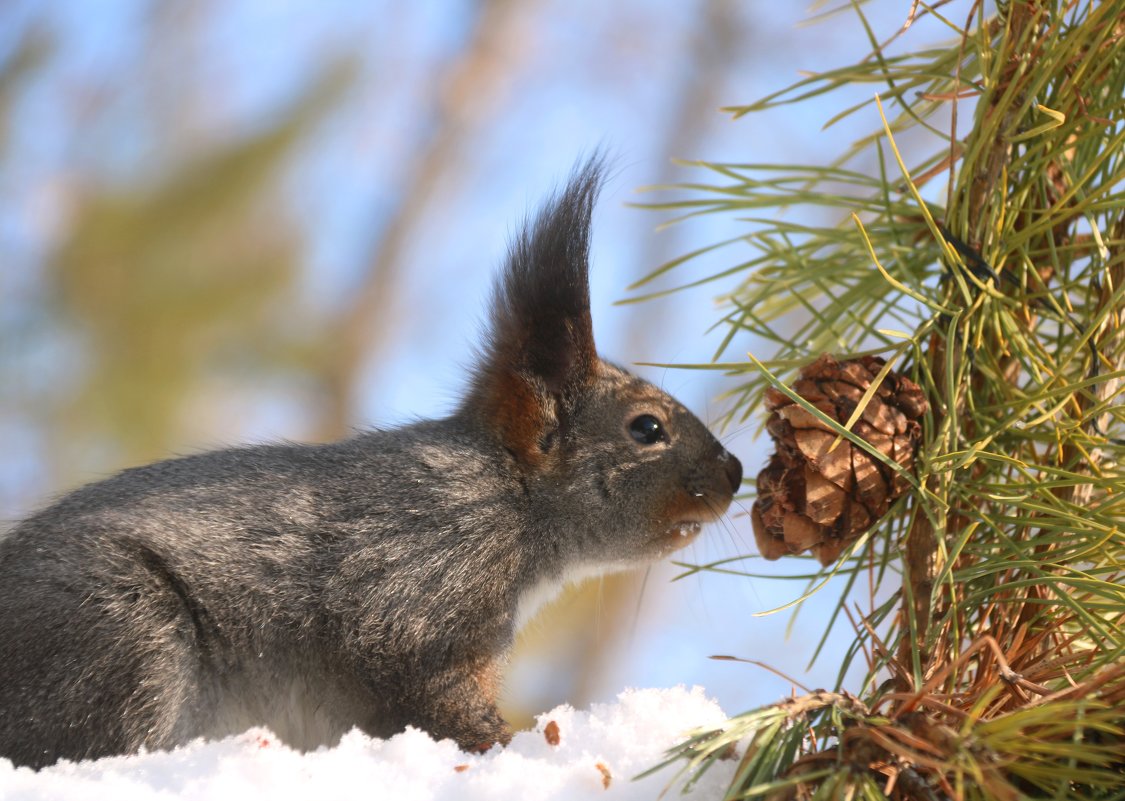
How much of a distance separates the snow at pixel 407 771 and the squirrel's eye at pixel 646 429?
0.80 meters

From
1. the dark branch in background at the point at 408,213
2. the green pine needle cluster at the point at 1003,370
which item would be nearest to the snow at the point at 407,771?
the green pine needle cluster at the point at 1003,370

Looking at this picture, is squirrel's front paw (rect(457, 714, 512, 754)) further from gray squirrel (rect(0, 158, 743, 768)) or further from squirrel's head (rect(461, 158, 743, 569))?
squirrel's head (rect(461, 158, 743, 569))

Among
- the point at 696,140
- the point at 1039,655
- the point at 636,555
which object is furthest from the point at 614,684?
the point at 1039,655

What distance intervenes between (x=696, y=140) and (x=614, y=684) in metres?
3.11

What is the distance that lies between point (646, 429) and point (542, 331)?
0.27 metres

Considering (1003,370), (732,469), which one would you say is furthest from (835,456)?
(732,469)

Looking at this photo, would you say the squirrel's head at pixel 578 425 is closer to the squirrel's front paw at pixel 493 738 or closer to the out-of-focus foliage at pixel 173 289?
the squirrel's front paw at pixel 493 738

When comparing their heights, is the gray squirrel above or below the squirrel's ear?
below

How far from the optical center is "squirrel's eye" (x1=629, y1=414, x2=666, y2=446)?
6.30 ft

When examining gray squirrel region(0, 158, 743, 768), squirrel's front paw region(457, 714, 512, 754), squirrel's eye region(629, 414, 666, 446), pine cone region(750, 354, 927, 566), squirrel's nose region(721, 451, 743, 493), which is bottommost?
squirrel's front paw region(457, 714, 512, 754)

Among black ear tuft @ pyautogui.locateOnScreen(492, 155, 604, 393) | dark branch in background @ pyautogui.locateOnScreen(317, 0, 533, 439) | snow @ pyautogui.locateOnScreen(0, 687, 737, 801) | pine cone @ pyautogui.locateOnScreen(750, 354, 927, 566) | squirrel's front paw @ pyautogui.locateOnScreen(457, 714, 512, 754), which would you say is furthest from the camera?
dark branch in background @ pyautogui.locateOnScreen(317, 0, 533, 439)

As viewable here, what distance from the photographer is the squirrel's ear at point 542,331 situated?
1.79 meters

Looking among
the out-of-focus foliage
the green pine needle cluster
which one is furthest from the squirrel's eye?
the out-of-focus foliage

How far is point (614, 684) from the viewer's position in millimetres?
5574
